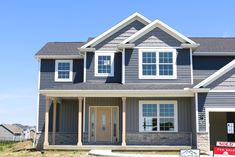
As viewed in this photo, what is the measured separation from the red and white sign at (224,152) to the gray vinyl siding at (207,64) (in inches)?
416

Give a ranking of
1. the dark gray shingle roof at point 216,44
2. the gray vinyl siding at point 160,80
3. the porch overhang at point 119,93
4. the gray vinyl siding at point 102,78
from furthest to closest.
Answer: the dark gray shingle roof at point 216,44
the gray vinyl siding at point 102,78
the gray vinyl siding at point 160,80
the porch overhang at point 119,93

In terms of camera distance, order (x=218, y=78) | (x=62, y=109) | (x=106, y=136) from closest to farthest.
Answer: (x=218, y=78), (x=106, y=136), (x=62, y=109)

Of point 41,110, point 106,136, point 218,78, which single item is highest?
point 218,78

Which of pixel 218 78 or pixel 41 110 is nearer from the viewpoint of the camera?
pixel 218 78

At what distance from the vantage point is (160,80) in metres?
23.0

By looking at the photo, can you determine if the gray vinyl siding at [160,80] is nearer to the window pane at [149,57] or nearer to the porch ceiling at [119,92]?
the window pane at [149,57]

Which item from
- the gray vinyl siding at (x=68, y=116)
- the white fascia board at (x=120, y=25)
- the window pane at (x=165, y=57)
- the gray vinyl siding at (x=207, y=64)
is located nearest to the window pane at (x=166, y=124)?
the window pane at (x=165, y=57)

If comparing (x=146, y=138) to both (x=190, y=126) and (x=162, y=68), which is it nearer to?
(x=190, y=126)

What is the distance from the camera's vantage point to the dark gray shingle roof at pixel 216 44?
25.6 metres

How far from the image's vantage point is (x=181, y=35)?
2314 centimetres

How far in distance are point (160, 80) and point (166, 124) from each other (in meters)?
2.80

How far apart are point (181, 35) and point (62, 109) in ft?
31.0

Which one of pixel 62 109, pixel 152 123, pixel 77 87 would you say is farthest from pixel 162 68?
pixel 62 109

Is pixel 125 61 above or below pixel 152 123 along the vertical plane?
above
